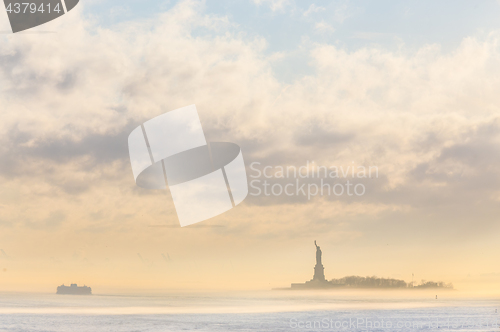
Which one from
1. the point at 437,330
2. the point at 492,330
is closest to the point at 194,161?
the point at 437,330

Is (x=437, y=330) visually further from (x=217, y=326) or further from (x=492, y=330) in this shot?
(x=217, y=326)

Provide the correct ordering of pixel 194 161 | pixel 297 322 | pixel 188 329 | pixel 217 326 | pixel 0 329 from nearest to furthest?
1. pixel 194 161
2. pixel 0 329
3. pixel 188 329
4. pixel 217 326
5. pixel 297 322

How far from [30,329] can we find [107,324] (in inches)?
583

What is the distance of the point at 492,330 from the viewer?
59656 mm

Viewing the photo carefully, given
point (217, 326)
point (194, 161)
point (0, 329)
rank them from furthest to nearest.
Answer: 1. point (217, 326)
2. point (0, 329)
3. point (194, 161)

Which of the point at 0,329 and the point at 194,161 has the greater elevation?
the point at 194,161

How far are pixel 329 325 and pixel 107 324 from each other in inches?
1553

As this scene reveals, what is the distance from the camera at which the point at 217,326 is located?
2815 inches

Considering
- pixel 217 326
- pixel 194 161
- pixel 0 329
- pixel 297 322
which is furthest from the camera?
pixel 297 322

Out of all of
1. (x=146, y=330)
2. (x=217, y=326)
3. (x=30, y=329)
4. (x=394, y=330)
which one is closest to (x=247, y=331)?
(x=217, y=326)

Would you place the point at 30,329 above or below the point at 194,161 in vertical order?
below

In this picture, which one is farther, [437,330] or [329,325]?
[329,325]

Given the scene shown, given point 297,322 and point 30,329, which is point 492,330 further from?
point 30,329

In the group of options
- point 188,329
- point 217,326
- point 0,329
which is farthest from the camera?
point 217,326
